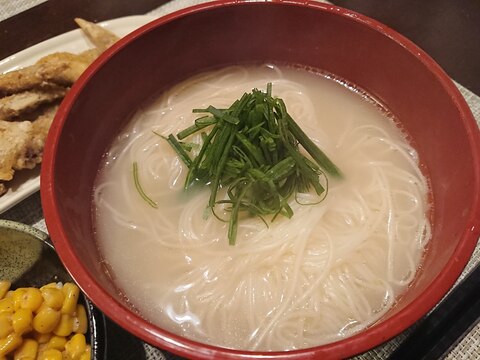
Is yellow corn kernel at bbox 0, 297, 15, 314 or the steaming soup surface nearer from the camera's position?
the steaming soup surface

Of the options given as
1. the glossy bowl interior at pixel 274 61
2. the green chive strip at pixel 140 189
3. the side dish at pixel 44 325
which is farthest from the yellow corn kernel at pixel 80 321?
the green chive strip at pixel 140 189

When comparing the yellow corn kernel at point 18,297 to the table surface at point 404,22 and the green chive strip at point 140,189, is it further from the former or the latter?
the table surface at point 404,22

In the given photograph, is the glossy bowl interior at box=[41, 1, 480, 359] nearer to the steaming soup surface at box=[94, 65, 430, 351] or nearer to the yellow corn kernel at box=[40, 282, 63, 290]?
the steaming soup surface at box=[94, 65, 430, 351]

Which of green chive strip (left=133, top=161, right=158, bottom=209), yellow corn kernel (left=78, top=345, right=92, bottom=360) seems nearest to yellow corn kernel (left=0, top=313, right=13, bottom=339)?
→ yellow corn kernel (left=78, top=345, right=92, bottom=360)

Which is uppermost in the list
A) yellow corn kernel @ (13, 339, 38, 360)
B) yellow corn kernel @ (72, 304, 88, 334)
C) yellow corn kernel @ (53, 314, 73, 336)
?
yellow corn kernel @ (72, 304, 88, 334)

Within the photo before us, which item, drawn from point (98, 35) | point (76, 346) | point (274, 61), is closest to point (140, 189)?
point (76, 346)

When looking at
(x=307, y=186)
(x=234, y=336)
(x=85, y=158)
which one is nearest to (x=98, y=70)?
(x=85, y=158)

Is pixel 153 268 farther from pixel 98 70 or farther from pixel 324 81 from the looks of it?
pixel 324 81
